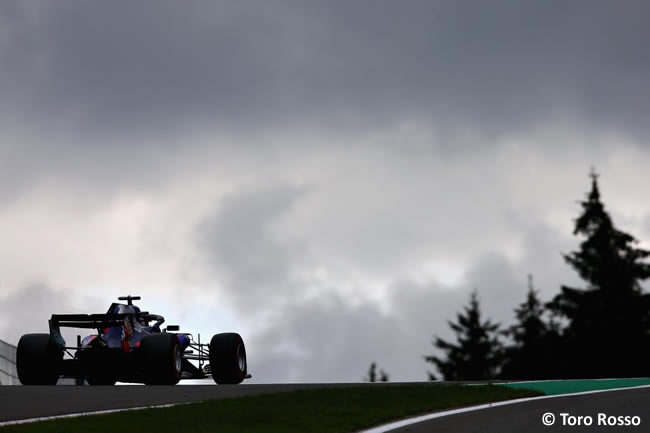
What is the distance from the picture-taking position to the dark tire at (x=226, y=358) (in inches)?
827

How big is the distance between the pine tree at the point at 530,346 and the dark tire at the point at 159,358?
3930cm

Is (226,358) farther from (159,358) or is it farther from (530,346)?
(530,346)

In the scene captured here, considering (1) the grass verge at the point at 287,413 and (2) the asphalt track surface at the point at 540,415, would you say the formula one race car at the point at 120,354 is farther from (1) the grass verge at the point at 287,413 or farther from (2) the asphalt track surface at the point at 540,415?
(2) the asphalt track surface at the point at 540,415

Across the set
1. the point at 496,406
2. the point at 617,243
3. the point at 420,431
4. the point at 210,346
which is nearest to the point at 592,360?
the point at 617,243

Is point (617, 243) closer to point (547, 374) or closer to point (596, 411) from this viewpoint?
point (547, 374)

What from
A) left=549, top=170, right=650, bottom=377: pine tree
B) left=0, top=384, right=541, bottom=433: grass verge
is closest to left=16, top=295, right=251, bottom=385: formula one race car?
left=0, top=384, right=541, bottom=433: grass verge

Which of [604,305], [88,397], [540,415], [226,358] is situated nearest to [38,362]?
[226,358]

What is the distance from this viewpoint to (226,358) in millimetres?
21031

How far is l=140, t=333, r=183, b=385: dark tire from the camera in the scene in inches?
756

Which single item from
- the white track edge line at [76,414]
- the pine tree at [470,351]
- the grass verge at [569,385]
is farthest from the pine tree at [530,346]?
the white track edge line at [76,414]

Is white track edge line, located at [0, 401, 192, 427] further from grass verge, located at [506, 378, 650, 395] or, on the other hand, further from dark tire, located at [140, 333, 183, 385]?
grass verge, located at [506, 378, 650, 395]

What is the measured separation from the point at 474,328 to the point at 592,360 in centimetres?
1990

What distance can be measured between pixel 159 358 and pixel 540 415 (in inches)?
340

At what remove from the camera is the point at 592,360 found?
5288 cm
